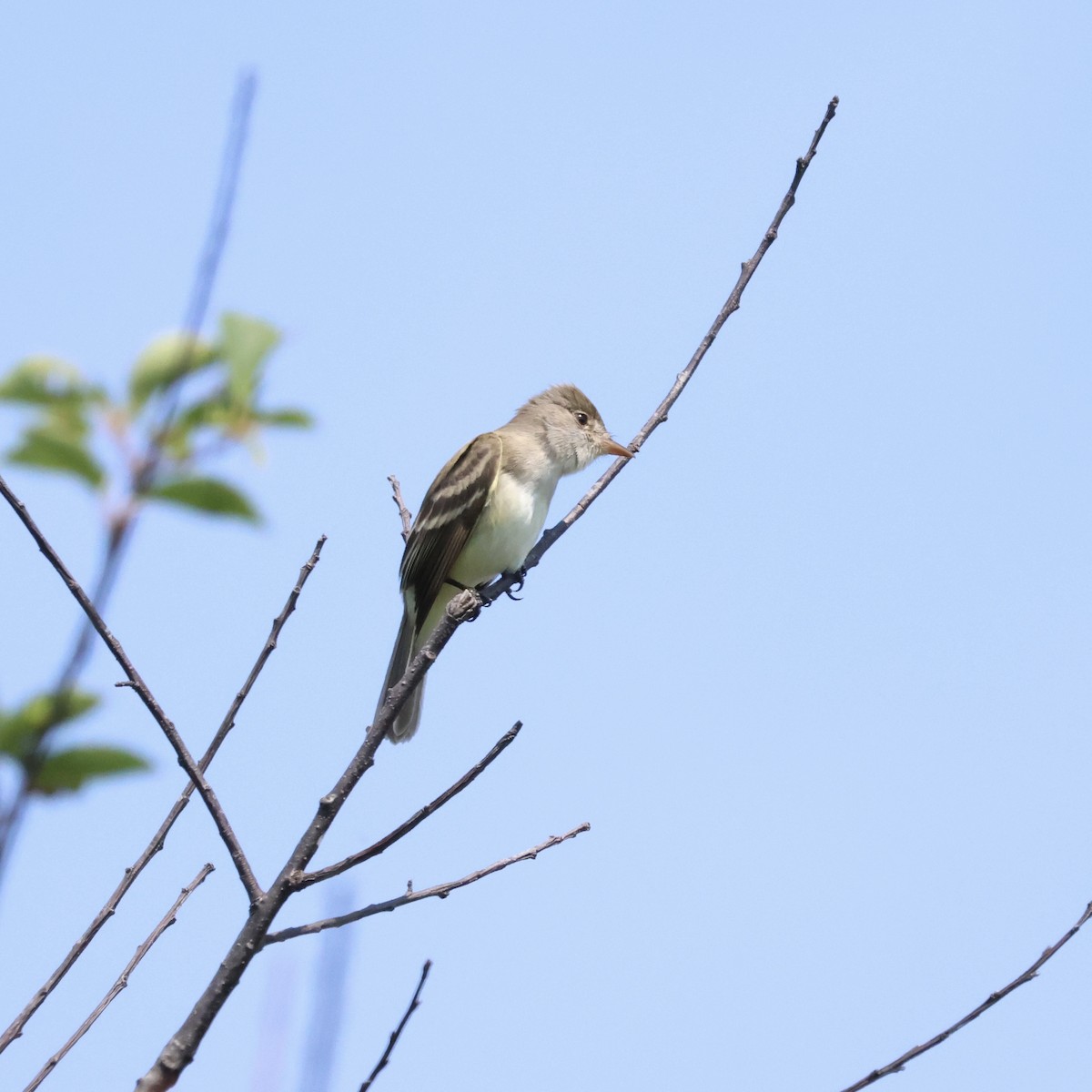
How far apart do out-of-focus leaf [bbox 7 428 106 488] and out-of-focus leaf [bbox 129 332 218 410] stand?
12cm

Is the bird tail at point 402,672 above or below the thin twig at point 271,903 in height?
above

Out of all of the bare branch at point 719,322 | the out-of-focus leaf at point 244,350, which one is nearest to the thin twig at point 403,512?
the bare branch at point 719,322

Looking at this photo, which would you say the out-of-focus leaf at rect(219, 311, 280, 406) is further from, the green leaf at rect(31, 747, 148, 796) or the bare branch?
the bare branch

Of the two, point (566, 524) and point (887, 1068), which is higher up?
point (566, 524)

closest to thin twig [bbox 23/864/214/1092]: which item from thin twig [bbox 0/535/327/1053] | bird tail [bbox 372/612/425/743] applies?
thin twig [bbox 0/535/327/1053]

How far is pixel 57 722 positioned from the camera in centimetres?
168

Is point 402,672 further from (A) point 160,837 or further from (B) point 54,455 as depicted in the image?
(B) point 54,455

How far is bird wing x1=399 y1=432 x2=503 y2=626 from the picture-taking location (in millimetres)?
8609

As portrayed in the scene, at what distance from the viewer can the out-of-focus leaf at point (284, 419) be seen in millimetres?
2191

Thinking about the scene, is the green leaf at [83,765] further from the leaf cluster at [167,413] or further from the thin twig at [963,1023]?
the thin twig at [963,1023]

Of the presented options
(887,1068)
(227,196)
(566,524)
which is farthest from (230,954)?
(566,524)

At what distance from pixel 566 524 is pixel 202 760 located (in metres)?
2.31

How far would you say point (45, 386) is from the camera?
6.59ft

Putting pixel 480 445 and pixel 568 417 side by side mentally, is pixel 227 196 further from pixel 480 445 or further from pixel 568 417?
pixel 568 417
